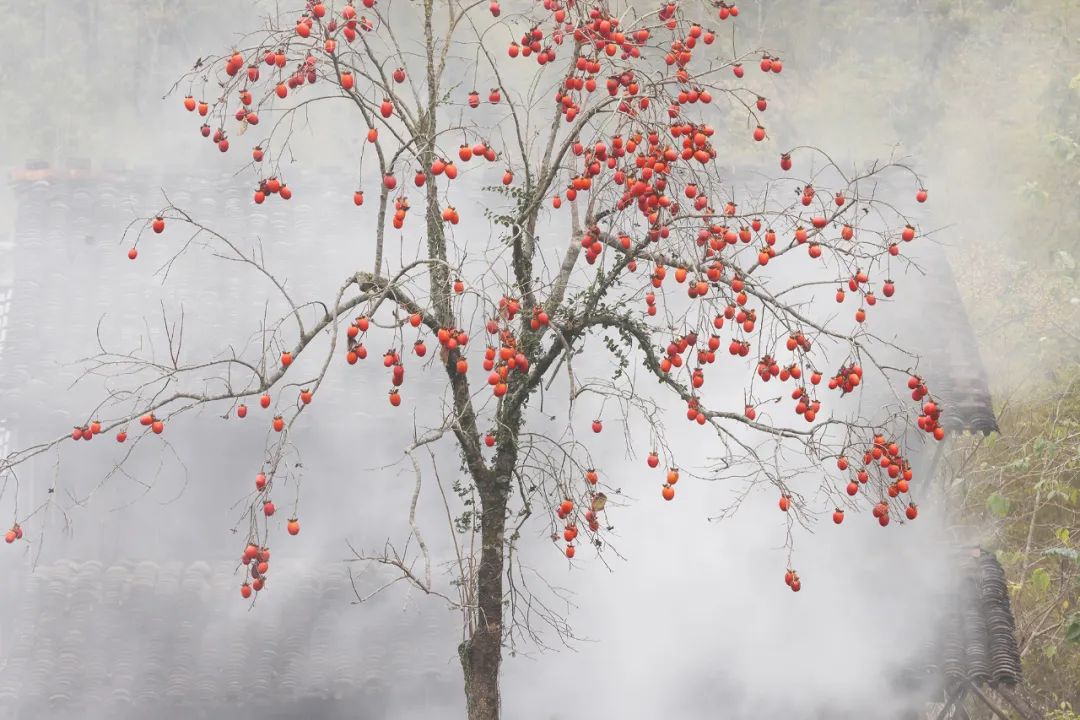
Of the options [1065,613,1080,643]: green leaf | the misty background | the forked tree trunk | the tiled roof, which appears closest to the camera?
the forked tree trunk

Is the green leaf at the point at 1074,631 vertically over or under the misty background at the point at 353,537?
under

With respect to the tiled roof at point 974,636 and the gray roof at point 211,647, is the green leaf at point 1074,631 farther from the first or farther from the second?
the gray roof at point 211,647

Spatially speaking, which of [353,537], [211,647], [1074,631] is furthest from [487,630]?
[353,537]

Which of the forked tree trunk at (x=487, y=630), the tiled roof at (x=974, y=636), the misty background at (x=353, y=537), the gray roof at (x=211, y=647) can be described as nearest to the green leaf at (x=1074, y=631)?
the tiled roof at (x=974, y=636)

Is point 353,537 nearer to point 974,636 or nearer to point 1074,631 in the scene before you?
point 974,636

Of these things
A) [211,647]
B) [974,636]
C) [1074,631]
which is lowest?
[1074,631]

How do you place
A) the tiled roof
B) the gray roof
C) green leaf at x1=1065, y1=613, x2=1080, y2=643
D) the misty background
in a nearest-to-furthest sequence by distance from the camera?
green leaf at x1=1065, y1=613, x2=1080, y2=643 < the tiled roof < the gray roof < the misty background

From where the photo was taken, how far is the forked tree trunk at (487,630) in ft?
23.9

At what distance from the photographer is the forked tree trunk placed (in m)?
7.27

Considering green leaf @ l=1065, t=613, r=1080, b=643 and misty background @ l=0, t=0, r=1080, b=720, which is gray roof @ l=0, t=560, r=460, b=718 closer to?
misty background @ l=0, t=0, r=1080, b=720

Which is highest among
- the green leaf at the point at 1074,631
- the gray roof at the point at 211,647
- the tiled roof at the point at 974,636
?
the gray roof at the point at 211,647

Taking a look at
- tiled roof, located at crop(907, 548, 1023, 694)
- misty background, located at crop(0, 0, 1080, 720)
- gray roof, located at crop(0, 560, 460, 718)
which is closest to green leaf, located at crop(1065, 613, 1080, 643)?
tiled roof, located at crop(907, 548, 1023, 694)

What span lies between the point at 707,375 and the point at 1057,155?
383 inches

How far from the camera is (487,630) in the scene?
725 cm
